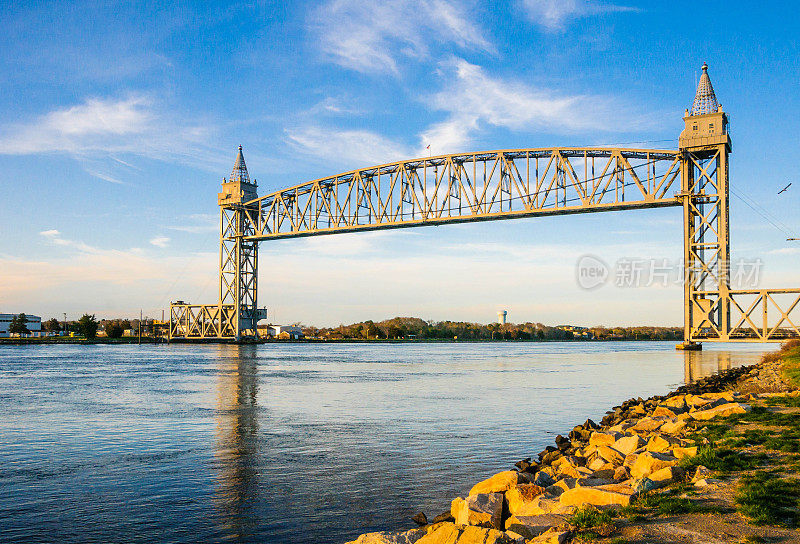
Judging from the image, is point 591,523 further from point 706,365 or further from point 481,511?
point 706,365

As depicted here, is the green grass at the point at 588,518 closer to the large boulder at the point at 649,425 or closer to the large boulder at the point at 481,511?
the large boulder at the point at 481,511

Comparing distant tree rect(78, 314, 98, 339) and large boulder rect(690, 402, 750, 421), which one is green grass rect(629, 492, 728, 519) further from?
distant tree rect(78, 314, 98, 339)

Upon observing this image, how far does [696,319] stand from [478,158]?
29.4 metres

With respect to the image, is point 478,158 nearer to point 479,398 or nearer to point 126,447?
point 479,398

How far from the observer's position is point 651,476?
8.19 metres

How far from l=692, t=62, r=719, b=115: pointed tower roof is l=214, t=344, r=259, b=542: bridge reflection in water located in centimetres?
5141

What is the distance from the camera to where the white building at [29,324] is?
17275cm

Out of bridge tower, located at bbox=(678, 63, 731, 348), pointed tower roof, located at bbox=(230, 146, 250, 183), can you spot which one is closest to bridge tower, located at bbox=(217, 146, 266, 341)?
pointed tower roof, located at bbox=(230, 146, 250, 183)

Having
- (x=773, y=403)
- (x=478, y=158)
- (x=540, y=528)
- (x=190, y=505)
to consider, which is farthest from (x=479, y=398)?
(x=478, y=158)

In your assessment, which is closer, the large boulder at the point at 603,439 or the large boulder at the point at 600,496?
the large boulder at the point at 600,496

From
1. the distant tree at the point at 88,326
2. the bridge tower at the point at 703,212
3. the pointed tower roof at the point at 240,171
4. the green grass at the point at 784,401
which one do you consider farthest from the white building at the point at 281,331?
the green grass at the point at 784,401

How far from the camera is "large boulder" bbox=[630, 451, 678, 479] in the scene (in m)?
8.79

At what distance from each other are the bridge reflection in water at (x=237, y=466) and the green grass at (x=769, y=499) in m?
6.18

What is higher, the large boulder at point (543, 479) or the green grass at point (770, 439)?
the green grass at point (770, 439)
